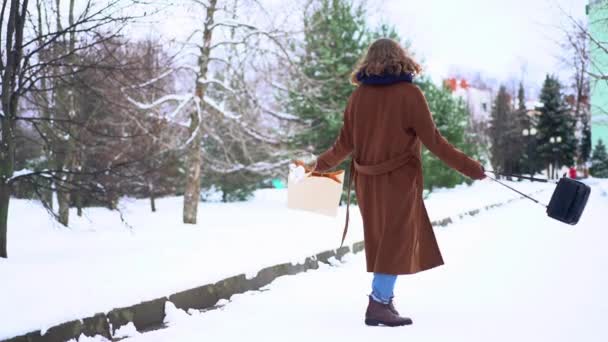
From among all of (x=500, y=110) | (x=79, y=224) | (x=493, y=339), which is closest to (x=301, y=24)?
(x=79, y=224)

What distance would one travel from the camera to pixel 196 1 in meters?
13.3

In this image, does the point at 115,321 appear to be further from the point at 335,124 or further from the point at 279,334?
the point at 335,124

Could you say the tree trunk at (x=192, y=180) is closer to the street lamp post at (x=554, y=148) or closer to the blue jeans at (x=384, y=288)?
the blue jeans at (x=384, y=288)

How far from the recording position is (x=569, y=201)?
4.43 metres

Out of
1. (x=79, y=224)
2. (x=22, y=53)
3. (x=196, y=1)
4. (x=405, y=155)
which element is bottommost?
(x=79, y=224)

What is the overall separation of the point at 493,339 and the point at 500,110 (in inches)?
2789

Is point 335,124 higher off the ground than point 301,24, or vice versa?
point 301,24

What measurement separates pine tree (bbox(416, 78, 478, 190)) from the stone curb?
1789 cm

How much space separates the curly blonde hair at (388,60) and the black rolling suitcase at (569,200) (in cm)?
111

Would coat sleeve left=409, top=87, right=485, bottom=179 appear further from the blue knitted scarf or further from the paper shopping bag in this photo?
the paper shopping bag

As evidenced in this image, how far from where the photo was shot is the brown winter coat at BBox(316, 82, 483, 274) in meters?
4.46

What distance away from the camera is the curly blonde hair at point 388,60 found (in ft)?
14.6

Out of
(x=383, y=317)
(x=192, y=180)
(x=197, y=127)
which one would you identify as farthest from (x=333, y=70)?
(x=383, y=317)

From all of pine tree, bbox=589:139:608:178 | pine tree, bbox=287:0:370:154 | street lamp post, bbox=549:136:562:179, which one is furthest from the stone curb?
street lamp post, bbox=549:136:562:179
